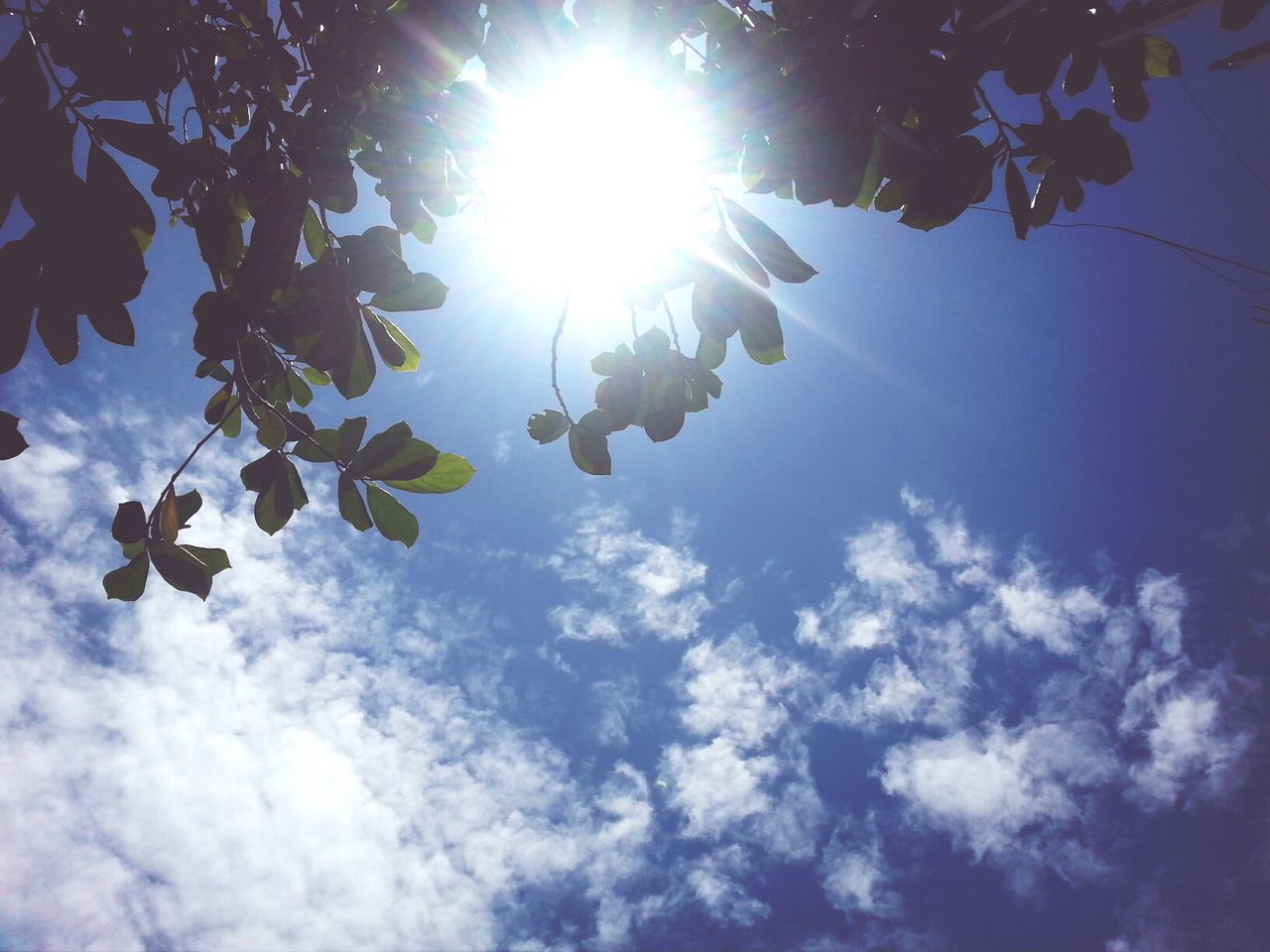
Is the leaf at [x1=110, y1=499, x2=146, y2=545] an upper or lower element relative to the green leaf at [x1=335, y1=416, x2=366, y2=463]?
lower

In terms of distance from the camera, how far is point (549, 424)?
1.42 meters

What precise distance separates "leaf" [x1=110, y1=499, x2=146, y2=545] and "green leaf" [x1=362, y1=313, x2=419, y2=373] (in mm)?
549

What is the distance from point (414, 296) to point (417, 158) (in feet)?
1.59

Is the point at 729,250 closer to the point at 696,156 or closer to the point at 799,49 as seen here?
the point at 696,156

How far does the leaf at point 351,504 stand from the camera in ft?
3.71

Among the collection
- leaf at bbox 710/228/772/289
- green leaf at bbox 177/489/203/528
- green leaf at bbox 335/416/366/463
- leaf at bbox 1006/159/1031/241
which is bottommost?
green leaf at bbox 177/489/203/528

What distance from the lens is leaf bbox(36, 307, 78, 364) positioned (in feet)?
2.90

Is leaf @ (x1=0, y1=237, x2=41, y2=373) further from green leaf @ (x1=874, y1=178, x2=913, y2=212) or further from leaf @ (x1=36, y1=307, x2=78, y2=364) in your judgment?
green leaf @ (x1=874, y1=178, x2=913, y2=212)

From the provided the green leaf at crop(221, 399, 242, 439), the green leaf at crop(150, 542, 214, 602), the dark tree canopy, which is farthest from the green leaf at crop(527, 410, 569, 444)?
the green leaf at crop(221, 399, 242, 439)

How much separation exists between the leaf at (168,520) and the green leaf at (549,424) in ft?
2.45

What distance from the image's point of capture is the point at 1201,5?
665 millimetres

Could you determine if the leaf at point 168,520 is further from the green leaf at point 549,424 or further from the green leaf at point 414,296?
the green leaf at point 549,424

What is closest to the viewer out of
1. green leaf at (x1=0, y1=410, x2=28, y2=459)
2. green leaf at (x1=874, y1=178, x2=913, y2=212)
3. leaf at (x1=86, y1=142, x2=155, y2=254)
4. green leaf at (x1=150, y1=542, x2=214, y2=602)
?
leaf at (x1=86, y1=142, x2=155, y2=254)

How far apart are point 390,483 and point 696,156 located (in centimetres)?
83
